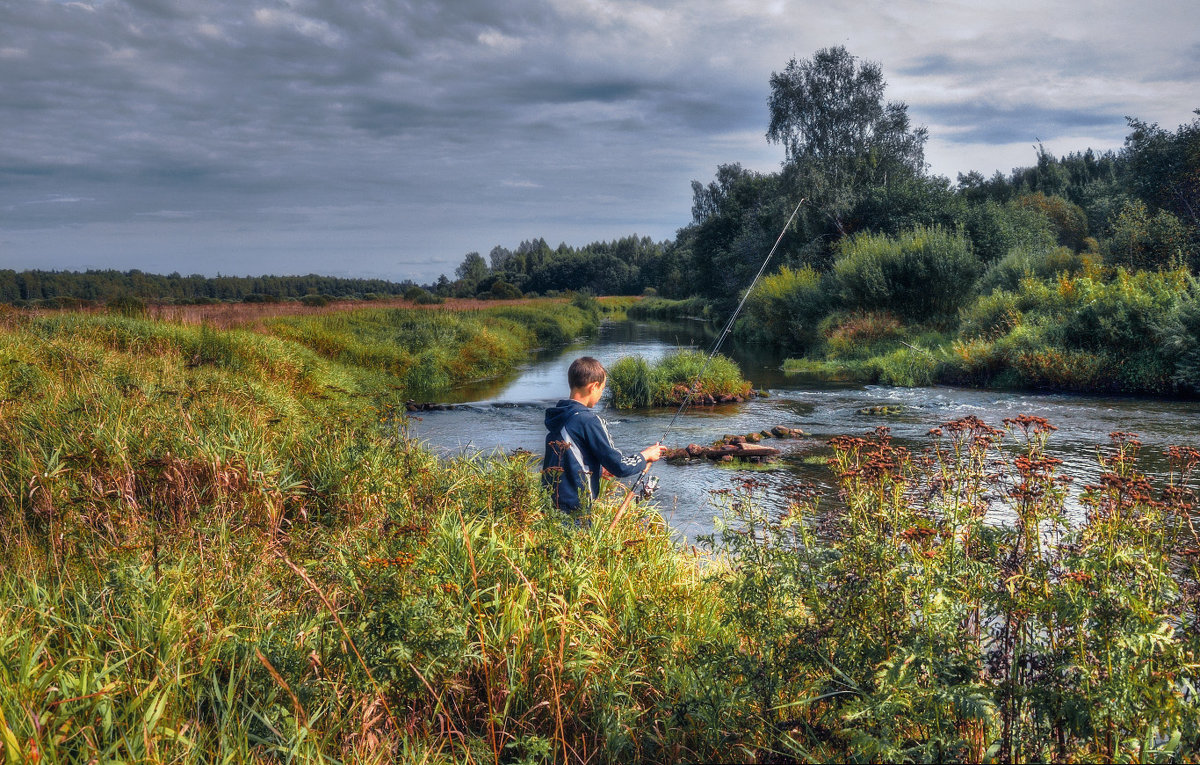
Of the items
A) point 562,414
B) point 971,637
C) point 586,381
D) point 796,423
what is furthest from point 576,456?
point 796,423

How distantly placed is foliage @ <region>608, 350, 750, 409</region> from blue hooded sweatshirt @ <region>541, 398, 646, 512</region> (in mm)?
11209

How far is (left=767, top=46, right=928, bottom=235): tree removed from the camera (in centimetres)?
3497

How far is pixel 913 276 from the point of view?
24.5 metres

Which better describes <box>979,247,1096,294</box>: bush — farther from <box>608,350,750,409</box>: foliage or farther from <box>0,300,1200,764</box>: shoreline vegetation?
<box>0,300,1200,764</box>: shoreline vegetation

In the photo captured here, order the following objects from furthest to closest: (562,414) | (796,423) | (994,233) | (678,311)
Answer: (678,311) → (994,233) → (796,423) → (562,414)

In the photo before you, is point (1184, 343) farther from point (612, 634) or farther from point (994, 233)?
point (994, 233)

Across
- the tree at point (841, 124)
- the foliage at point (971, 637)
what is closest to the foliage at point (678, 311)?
the tree at point (841, 124)

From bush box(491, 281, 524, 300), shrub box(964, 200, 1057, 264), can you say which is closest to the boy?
shrub box(964, 200, 1057, 264)

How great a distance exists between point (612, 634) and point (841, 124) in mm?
36975

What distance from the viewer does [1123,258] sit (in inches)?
869

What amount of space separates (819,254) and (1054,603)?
112 feet

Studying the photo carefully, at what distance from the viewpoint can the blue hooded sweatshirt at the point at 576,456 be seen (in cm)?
471

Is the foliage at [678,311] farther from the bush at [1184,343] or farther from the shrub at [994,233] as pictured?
the bush at [1184,343]

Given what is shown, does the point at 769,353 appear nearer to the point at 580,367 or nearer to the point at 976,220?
the point at 976,220
